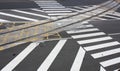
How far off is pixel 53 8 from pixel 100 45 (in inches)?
478

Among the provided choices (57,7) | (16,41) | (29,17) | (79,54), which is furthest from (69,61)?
(57,7)

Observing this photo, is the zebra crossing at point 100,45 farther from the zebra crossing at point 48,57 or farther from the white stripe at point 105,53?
the zebra crossing at point 48,57

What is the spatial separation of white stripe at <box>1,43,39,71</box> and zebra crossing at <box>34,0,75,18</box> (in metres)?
8.85

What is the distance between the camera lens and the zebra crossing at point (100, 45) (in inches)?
690

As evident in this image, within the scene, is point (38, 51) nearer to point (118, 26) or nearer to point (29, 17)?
point (29, 17)

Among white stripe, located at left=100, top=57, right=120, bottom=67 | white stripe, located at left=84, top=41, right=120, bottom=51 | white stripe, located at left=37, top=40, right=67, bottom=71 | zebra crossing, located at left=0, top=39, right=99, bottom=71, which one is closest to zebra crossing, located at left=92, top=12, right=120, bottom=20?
white stripe, located at left=84, top=41, right=120, bottom=51

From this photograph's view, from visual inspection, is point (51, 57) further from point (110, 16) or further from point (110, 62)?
point (110, 16)

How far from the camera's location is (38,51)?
712 inches

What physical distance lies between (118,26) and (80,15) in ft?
17.7

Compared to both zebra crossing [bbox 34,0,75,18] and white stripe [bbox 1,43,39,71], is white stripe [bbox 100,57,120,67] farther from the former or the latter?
zebra crossing [bbox 34,0,75,18]

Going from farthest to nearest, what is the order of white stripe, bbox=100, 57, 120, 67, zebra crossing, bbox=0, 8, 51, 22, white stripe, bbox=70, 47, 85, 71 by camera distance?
1. zebra crossing, bbox=0, 8, 51, 22
2. white stripe, bbox=100, 57, 120, 67
3. white stripe, bbox=70, 47, 85, 71

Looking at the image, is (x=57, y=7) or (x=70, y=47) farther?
(x=57, y=7)

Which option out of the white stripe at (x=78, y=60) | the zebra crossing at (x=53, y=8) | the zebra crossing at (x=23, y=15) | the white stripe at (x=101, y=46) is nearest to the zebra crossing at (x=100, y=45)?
the white stripe at (x=101, y=46)

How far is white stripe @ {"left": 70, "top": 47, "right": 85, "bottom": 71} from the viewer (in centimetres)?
1617
